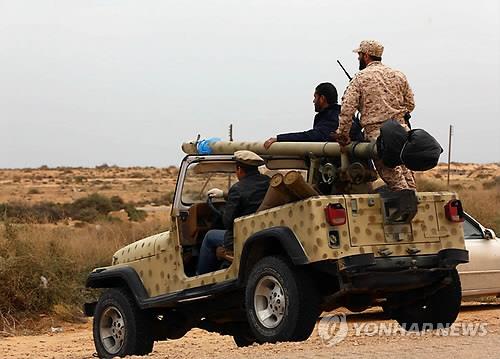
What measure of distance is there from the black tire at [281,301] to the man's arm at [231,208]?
0.62 meters

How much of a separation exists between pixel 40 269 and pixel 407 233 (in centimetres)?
952

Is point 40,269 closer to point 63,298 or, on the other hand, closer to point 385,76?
point 63,298

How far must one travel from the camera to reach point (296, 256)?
28.2ft

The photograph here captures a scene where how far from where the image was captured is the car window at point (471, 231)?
14.9 meters

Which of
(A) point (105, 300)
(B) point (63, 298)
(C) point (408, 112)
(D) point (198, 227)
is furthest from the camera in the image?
(B) point (63, 298)

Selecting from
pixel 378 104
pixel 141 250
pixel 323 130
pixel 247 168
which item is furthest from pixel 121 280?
pixel 378 104

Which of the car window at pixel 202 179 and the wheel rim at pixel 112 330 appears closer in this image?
the car window at pixel 202 179

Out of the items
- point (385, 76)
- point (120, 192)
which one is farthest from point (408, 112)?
point (120, 192)

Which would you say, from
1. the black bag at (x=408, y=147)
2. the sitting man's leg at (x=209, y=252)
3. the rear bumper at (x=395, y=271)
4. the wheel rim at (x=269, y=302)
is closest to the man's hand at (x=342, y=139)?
the black bag at (x=408, y=147)

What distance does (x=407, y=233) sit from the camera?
907cm

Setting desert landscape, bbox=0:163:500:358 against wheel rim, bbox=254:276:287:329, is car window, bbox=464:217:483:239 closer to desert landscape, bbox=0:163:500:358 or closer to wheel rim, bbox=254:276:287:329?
desert landscape, bbox=0:163:500:358

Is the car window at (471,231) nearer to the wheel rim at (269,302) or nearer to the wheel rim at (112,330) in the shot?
the wheel rim at (112,330)

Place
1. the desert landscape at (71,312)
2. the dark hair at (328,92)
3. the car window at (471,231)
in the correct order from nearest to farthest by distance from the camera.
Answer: the desert landscape at (71,312) → the dark hair at (328,92) → the car window at (471,231)

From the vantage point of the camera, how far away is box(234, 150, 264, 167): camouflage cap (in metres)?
9.71
